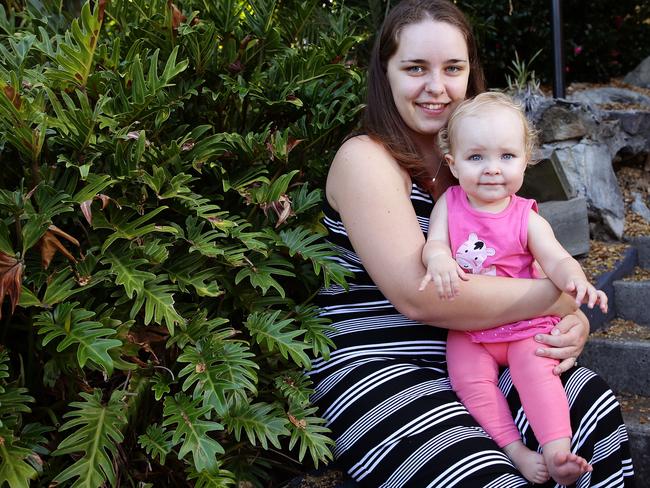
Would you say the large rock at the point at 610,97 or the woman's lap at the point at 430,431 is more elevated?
the large rock at the point at 610,97

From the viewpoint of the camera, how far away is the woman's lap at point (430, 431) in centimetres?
192

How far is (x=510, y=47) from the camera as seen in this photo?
18.6 feet

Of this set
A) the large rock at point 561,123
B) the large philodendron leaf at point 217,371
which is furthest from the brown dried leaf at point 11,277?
the large rock at point 561,123

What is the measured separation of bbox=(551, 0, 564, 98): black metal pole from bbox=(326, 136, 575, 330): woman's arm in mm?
2325

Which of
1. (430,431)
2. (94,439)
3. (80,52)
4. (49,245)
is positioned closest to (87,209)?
(49,245)

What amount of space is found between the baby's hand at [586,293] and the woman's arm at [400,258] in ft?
0.49

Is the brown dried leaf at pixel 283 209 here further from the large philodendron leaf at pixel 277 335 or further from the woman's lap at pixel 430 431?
the woman's lap at pixel 430 431

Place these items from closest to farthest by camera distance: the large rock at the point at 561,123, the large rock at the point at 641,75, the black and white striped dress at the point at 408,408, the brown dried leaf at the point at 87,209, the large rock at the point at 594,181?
the brown dried leaf at the point at 87,209 < the black and white striped dress at the point at 408,408 < the large rock at the point at 594,181 < the large rock at the point at 561,123 < the large rock at the point at 641,75

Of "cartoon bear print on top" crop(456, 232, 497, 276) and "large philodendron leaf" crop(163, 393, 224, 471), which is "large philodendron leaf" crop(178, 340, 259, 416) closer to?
"large philodendron leaf" crop(163, 393, 224, 471)

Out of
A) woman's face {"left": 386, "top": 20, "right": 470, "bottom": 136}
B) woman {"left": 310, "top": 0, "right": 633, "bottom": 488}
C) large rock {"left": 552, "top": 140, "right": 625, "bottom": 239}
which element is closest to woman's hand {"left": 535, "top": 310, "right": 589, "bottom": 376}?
woman {"left": 310, "top": 0, "right": 633, "bottom": 488}

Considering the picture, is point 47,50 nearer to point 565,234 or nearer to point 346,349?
point 346,349

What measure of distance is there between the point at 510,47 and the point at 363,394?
13.8 ft

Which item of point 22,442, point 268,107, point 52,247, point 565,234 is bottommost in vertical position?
point 565,234

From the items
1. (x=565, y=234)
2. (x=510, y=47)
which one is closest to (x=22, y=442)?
(x=565, y=234)
